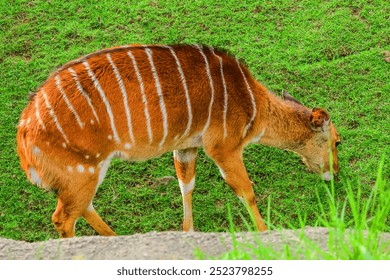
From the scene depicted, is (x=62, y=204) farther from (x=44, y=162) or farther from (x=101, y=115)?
(x=101, y=115)

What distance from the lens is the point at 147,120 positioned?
15.8 feet

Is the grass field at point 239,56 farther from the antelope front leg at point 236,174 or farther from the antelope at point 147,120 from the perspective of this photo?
the antelope at point 147,120

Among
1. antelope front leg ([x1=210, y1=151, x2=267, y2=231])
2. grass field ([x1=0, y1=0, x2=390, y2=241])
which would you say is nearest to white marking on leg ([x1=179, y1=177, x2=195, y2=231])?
grass field ([x1=0, y1=0, x2=390, y2=241])

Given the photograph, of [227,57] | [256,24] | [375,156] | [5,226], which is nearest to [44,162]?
[5,226]

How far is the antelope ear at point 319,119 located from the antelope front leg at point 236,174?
0.64m

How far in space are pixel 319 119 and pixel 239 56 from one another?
5.57ft

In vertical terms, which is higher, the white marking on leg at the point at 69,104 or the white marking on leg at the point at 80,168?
the white marking on leg at the point at 69,104

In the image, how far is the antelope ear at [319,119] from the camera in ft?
17.7

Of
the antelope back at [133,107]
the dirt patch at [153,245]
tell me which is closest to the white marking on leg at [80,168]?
the antelope back at [133,107]

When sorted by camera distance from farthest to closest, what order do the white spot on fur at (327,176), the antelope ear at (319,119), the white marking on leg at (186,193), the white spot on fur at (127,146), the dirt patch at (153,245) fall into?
the white spot on fur at (327,176) < the white marking on leg at (186,193) < the antelope ear at (319,119) < the white spot on fur at (127,146) < the dirt patch at (153,245)

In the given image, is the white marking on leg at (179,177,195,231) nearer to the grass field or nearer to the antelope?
the antelope

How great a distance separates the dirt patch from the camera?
3986 millimetres

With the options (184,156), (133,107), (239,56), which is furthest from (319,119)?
(239,56)

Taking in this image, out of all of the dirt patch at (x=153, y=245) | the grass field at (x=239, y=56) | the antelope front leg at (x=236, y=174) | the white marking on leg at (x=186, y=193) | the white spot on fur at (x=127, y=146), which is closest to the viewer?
the dirt patch at (x=153, y=245)
